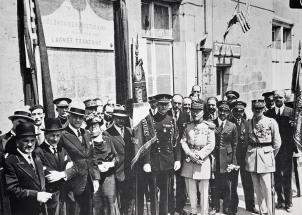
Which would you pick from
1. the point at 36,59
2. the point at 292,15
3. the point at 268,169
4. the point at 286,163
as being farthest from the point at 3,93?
the point at 292,15

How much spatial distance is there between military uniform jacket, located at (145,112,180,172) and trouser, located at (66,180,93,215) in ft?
3.55

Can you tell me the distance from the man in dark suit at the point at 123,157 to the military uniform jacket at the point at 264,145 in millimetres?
1816

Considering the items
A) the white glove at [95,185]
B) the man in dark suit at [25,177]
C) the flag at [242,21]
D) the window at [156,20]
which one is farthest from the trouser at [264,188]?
the flag at [242,21]

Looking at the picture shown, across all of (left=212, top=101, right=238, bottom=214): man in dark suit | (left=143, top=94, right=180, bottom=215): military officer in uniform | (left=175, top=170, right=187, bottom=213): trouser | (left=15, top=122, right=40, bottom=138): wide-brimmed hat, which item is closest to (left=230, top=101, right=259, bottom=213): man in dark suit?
(left=212, top=101, right=238, bottom=214): man in dark suit

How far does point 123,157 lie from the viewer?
17.3ft

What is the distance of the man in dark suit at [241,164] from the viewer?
19.6ft

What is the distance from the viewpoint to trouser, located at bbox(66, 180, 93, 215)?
4.48m

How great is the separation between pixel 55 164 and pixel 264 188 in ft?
10.3

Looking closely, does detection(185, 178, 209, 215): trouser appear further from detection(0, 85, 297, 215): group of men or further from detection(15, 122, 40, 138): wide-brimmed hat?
detection(15, 122, 40, 138): wide-brimmed hat

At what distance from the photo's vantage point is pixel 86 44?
23.4ft

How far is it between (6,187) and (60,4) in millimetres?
3932

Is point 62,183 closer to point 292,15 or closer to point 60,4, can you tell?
point 60,4

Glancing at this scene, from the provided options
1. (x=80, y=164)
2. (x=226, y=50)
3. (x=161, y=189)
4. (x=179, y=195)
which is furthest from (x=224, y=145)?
(x=226, y=50)

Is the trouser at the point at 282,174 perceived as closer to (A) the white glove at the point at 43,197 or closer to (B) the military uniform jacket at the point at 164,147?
(B) the military uniform jacket at the point at 164,147
